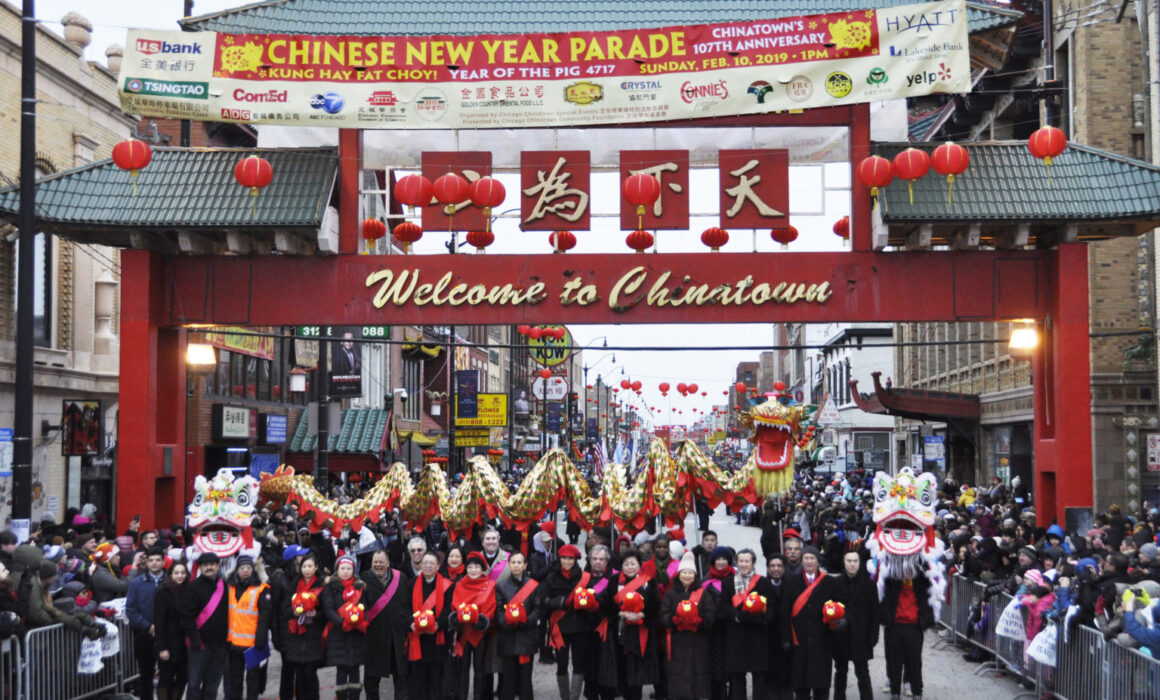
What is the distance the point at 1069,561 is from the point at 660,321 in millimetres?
6667

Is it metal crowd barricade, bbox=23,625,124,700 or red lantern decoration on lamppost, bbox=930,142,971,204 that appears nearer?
metal crowd barricade, bbox=23,625,124,700

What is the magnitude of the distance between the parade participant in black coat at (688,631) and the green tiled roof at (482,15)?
9567 millimetres

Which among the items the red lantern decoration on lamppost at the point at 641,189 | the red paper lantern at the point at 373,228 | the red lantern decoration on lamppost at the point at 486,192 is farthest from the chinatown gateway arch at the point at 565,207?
the red lantern decoration on lamppost at the point at 641,189

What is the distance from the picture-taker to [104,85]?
26109 mm

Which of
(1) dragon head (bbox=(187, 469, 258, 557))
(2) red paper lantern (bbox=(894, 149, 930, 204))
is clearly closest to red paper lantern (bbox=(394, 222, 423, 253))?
(1) dragon head (bbox=(187, 469, 258, 557))

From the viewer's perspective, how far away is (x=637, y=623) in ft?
38.1

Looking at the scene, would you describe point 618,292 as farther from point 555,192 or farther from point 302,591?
point 302,591

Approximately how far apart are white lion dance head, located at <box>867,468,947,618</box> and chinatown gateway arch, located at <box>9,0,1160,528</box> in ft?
16.4

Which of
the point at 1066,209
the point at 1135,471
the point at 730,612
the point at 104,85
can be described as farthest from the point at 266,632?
the point at 1135,471

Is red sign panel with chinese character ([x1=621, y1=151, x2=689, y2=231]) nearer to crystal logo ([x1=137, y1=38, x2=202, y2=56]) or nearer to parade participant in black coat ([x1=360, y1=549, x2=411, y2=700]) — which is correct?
crystal logo ([x1=137, y1=38, x2=202, y2=56])

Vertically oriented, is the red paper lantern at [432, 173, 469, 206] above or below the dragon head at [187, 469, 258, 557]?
above

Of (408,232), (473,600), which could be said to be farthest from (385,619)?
(408,232)

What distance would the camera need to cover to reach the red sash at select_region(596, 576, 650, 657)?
11.5 m

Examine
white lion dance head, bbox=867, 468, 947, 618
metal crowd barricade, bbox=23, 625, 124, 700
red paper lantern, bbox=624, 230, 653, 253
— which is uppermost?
red paper lantern, bbox=624, 230, 653, 253
